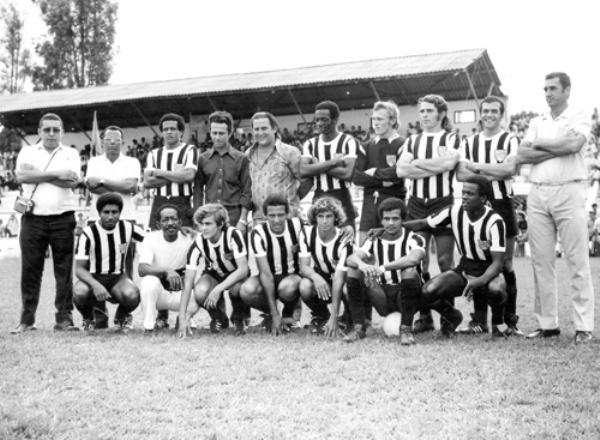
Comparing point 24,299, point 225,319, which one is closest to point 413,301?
point 225,319

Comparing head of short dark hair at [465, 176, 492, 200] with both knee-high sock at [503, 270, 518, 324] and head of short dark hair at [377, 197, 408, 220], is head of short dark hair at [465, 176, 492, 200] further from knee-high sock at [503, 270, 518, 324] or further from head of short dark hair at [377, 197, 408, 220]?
knee-high sock at [503, 270, 518, 324]

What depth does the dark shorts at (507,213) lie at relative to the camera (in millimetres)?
5965

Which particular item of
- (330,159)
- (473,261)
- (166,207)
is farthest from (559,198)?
(166,207)

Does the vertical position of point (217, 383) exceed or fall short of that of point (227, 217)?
it falls short

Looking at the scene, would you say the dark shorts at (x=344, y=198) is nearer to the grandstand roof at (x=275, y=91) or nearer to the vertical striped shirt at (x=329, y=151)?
the vertical striped shirt at (x=329, y=151)

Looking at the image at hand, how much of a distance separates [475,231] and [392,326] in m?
1.06

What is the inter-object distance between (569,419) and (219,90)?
23.1m

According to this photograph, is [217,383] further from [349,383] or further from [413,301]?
[413,301]

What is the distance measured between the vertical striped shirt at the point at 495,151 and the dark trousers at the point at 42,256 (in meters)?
3.83

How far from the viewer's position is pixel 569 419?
3404mm

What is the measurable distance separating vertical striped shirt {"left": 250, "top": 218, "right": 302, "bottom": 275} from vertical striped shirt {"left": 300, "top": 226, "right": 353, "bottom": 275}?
4.0 inches

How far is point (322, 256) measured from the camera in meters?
6.23

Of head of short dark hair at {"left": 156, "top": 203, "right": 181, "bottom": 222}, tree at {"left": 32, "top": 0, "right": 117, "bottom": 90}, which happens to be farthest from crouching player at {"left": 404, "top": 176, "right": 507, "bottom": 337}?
tree at {"left": 32, "top": 0, "right": 117, "bottom": 90}

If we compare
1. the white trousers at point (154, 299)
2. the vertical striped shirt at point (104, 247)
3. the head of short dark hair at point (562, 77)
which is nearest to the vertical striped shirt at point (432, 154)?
the head of short dark hair at point (562, 77)
